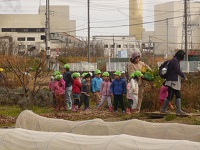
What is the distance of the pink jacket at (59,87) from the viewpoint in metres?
19.7

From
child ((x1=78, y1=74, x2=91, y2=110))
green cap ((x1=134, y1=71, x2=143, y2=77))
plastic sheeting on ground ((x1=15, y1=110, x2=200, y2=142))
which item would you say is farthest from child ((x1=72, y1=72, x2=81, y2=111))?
plastic sheeting on ground ((x1=15, y1=110, x2=200, y2=142))

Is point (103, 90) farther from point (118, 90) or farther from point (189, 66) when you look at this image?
point (189, 66)

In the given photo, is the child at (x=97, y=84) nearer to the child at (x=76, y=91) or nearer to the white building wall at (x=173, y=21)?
the child at (x=76, y=91)

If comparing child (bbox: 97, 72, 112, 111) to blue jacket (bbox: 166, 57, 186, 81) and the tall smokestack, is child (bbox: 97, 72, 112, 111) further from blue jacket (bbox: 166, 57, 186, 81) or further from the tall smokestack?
the tall smokestack

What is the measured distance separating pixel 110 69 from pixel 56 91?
27.4 m

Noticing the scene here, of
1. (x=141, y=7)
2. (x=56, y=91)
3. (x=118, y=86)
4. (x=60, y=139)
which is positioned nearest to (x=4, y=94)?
(x=56, y=91)

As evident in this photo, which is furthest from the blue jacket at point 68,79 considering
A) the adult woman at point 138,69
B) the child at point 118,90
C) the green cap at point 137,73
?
the green cap at point 137,73

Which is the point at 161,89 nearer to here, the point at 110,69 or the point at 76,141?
the point at 76,141

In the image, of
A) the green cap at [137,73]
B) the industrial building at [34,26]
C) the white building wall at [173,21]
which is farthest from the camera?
the white building wall at [173,21]

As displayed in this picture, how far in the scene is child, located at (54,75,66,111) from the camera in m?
19.6

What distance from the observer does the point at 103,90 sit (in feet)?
61.7

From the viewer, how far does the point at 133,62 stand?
17.1 metres

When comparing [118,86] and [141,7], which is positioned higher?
[141,7]

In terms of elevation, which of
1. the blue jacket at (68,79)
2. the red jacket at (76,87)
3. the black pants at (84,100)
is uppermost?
the blue jacket at (68,79)
